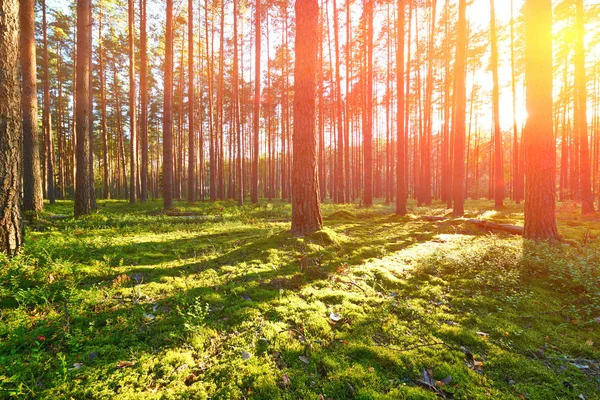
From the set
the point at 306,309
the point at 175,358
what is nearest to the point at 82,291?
the point at 175,358

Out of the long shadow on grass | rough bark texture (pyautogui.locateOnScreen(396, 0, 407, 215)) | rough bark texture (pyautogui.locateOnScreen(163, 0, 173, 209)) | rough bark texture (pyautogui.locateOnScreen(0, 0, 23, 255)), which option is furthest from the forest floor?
rough bark texture (pyautogui.locateOnScreen(163, 0, 173, 209))

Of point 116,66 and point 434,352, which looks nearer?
point 434,352

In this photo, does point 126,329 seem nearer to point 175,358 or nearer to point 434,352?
point 175,358

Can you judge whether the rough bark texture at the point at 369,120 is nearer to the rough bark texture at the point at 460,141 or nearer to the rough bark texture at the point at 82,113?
the rough bark texture at the point at 460,141

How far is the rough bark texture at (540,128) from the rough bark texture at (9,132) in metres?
11.0

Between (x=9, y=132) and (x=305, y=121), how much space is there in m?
5.39

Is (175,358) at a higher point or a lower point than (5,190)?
lower

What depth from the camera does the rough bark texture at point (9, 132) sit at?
3984 mm

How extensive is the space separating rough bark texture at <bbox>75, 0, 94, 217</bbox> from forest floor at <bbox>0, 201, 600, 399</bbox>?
599 centimetres

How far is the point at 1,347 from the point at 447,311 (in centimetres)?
530

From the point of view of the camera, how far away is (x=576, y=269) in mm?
4703

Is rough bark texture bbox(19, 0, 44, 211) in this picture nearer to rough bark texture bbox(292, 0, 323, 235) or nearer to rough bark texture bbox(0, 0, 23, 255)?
rough bark texture bbox(0, 0, 23, 255)

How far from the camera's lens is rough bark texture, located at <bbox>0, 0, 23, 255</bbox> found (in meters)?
3.98

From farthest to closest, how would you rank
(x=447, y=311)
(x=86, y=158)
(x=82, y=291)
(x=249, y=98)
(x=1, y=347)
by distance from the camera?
(x=249, y=98), (x=86, y=158), (x=447, y=311), (x=82, y=291), (x=1, y=347)
